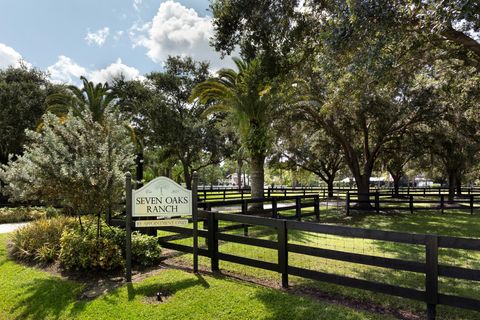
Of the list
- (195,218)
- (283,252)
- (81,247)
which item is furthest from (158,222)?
(283,252)

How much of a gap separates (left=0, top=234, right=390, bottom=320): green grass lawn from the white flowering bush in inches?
67.0

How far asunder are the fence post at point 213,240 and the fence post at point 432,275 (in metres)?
3.60

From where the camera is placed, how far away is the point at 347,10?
6543 mm

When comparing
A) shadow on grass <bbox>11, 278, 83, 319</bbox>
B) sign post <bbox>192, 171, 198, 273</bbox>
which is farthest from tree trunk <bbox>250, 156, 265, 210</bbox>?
shadow on grass <bbox>11, 278, 83, 319</bbox>

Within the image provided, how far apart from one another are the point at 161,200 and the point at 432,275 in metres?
4.57

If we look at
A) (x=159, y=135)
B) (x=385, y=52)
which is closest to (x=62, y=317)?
(x=385, y=52)

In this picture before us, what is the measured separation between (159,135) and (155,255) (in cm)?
1953

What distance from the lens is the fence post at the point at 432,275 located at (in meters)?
4.28

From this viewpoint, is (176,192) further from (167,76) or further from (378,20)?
(167,76)

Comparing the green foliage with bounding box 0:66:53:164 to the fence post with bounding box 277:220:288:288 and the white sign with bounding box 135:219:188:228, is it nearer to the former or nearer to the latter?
the white sign with bounding box 135:219:188:228

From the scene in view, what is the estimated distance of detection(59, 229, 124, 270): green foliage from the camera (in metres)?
6.71

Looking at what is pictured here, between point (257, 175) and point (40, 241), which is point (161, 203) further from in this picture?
point (257, 175)

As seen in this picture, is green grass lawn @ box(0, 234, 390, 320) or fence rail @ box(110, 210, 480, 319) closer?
fence rail @ box(110, 210, 480, 319)

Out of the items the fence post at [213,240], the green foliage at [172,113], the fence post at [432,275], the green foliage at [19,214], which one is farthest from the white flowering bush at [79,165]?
the green foliage at [172,113]
